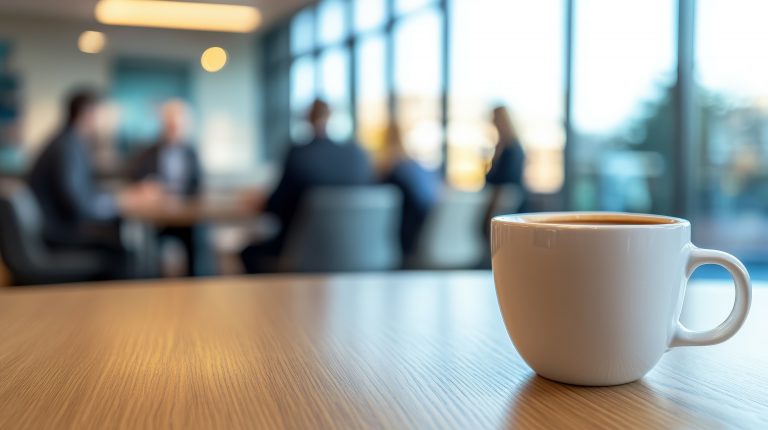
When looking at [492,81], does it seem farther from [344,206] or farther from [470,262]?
[344,206]

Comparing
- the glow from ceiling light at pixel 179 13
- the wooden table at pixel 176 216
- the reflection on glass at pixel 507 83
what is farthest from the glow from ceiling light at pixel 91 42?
the wooden table at pixel 176 216

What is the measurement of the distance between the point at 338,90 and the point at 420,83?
208cm

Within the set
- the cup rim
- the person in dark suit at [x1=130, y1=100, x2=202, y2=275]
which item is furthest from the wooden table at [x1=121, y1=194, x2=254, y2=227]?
the cup rim

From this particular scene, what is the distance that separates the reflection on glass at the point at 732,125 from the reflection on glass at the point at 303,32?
6.04 meters

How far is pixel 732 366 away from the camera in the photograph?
0.49 metres

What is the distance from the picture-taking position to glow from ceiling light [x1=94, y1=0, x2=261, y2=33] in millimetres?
7504

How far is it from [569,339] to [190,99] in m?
10.5

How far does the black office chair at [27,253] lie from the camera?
2.71 meters

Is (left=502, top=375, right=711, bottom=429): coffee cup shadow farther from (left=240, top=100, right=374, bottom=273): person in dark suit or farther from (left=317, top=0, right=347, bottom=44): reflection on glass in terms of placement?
(left=317, top=0, right=347, bottom=44): reflection on glass

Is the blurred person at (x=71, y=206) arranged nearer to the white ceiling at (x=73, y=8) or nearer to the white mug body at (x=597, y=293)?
the white mug body at (x=597, y=293)

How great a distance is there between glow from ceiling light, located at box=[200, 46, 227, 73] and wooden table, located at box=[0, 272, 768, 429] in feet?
33.2

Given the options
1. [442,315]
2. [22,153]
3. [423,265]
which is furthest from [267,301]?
[22,153]

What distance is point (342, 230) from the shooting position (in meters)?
2.86

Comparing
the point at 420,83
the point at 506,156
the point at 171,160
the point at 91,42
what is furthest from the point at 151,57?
the point at 506,156
